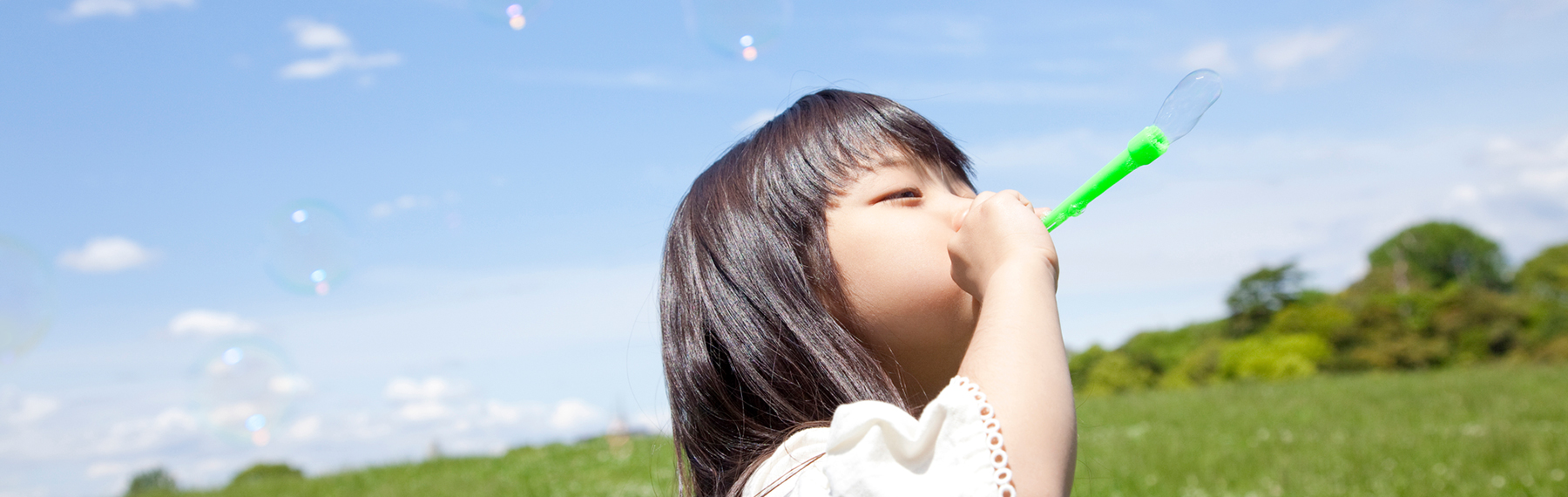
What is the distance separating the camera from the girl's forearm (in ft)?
2.51

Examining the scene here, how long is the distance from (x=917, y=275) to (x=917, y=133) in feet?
1.03

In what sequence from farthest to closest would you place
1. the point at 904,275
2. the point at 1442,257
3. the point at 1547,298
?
the point at 1442,257
the point at 1547,298
the point at 904,275

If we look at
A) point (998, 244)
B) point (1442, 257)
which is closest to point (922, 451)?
point (998, 244)

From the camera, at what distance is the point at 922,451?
0.81 metres

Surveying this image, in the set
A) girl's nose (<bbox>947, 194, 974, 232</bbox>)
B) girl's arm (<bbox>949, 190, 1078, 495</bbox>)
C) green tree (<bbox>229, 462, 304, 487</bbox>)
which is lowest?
girl's arm (<bbox>949, 190, 1078, 495</bbox>)

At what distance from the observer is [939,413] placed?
0.80 m

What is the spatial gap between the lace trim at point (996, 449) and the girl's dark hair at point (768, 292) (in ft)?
0.91

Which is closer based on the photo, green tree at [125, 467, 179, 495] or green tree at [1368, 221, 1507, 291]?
green tree at [125, 467, 179, 495]

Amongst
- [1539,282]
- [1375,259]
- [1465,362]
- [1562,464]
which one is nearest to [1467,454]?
[1562,464]

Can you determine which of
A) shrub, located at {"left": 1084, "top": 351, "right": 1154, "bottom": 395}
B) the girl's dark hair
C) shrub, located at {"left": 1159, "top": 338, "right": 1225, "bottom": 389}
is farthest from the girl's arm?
shrub, located at {"left": 1159, "top": 338, "right": 1225, "bottom": 389}

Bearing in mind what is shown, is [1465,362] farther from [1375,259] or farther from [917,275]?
[917,275]

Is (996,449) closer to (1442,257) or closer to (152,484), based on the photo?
(152,484)

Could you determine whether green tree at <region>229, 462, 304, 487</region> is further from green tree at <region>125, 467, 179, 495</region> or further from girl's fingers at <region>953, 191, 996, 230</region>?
girl's fingers at <region>953, 191, 996, 230</region>

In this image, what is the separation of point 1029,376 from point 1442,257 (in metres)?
38.5
